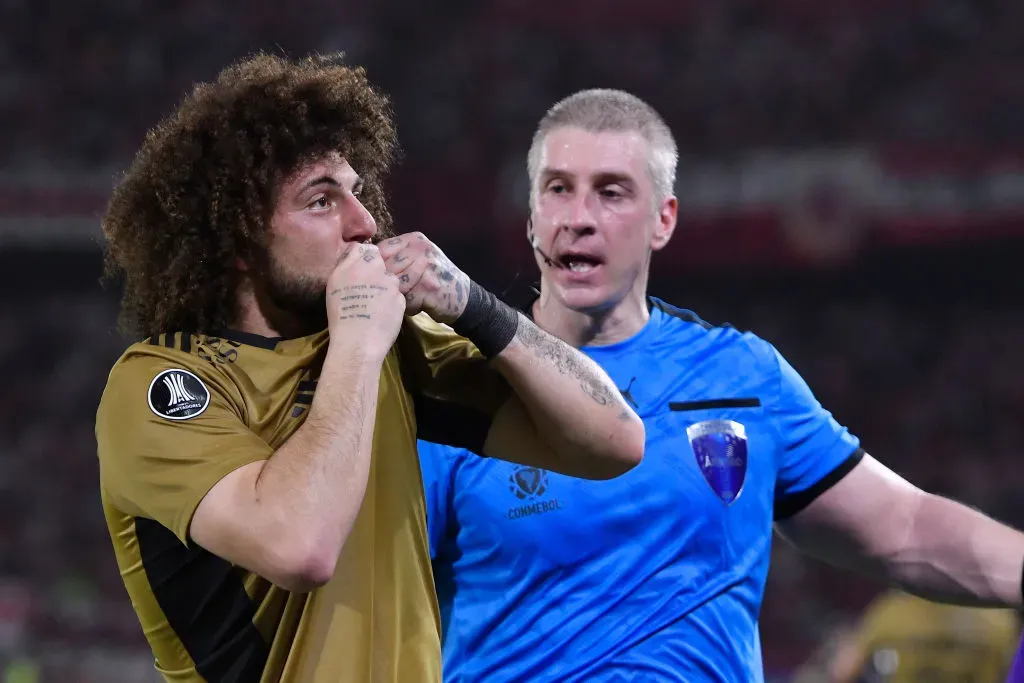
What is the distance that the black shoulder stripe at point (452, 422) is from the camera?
8.66ft

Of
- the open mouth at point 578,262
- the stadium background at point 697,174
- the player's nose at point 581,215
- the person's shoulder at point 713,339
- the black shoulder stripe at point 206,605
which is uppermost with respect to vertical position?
the stadium background at point 697,174

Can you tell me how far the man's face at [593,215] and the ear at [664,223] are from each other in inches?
2.3

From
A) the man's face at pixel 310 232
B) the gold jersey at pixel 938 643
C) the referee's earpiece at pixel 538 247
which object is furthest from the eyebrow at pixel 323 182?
the gold jersey at pixel 938 643

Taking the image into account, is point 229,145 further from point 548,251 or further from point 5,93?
point 5,93

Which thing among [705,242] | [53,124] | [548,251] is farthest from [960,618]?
[53,124]

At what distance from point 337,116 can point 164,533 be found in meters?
0.89

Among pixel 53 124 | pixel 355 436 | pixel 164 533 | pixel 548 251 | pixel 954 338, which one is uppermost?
pixel 53 124

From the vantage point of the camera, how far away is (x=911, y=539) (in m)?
3.46

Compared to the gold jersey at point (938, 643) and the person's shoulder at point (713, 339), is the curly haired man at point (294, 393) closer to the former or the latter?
the person's shoulder at point (713, 339)

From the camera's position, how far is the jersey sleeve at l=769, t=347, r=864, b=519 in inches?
138

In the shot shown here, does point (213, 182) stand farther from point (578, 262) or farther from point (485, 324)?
point (578, 262)

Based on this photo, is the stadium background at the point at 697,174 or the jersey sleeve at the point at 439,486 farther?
the stadium background at the point at 697,174

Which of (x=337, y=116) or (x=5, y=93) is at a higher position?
(x=5, y=93)

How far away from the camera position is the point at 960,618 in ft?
19.1
